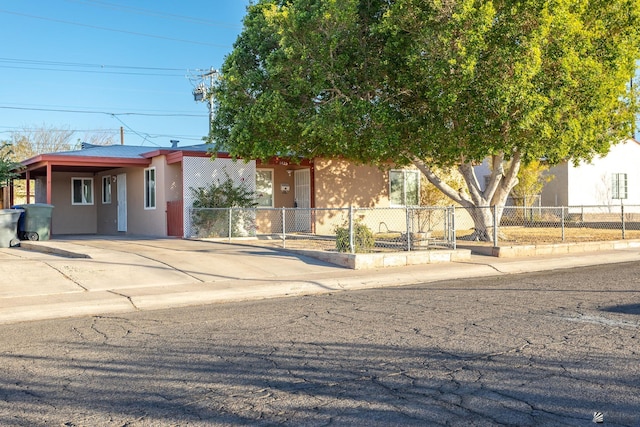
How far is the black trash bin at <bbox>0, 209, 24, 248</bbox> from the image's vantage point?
1680 centimetres

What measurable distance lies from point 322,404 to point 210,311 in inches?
175

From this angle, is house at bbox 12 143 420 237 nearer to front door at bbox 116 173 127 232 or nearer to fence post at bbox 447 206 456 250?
front door at bbox 116 173 127 232

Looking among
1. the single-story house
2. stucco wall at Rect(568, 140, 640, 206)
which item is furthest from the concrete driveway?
stucco wall at Rect(568, 140, 640, 206)

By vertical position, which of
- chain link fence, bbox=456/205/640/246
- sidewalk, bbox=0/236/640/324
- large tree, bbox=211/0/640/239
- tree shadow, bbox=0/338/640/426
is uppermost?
large tree, bbox=211/0/640/239

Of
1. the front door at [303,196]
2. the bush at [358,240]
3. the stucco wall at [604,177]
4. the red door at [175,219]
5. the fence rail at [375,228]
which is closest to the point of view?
the bush at [358,240]

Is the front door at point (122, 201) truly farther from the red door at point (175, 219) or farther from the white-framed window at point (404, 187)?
the white-framed window at point (404, 187)

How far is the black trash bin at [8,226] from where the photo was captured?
55.1ft

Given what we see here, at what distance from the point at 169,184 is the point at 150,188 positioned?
166 cm

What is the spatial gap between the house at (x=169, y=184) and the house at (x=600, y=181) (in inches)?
391

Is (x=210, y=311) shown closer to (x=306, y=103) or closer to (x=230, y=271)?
(x=230, y=271)

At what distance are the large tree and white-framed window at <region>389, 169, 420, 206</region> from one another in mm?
5925

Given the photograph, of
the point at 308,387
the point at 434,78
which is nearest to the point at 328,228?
the point at 434,78

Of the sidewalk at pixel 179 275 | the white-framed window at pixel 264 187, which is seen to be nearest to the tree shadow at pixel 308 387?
the sidewalk at pixel 179 275

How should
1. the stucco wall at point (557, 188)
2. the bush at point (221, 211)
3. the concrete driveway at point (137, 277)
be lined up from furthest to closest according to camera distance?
the stucco wall at point (557, 188), the bush at point (221, 211), the concrete driveway at point (137, 277)
